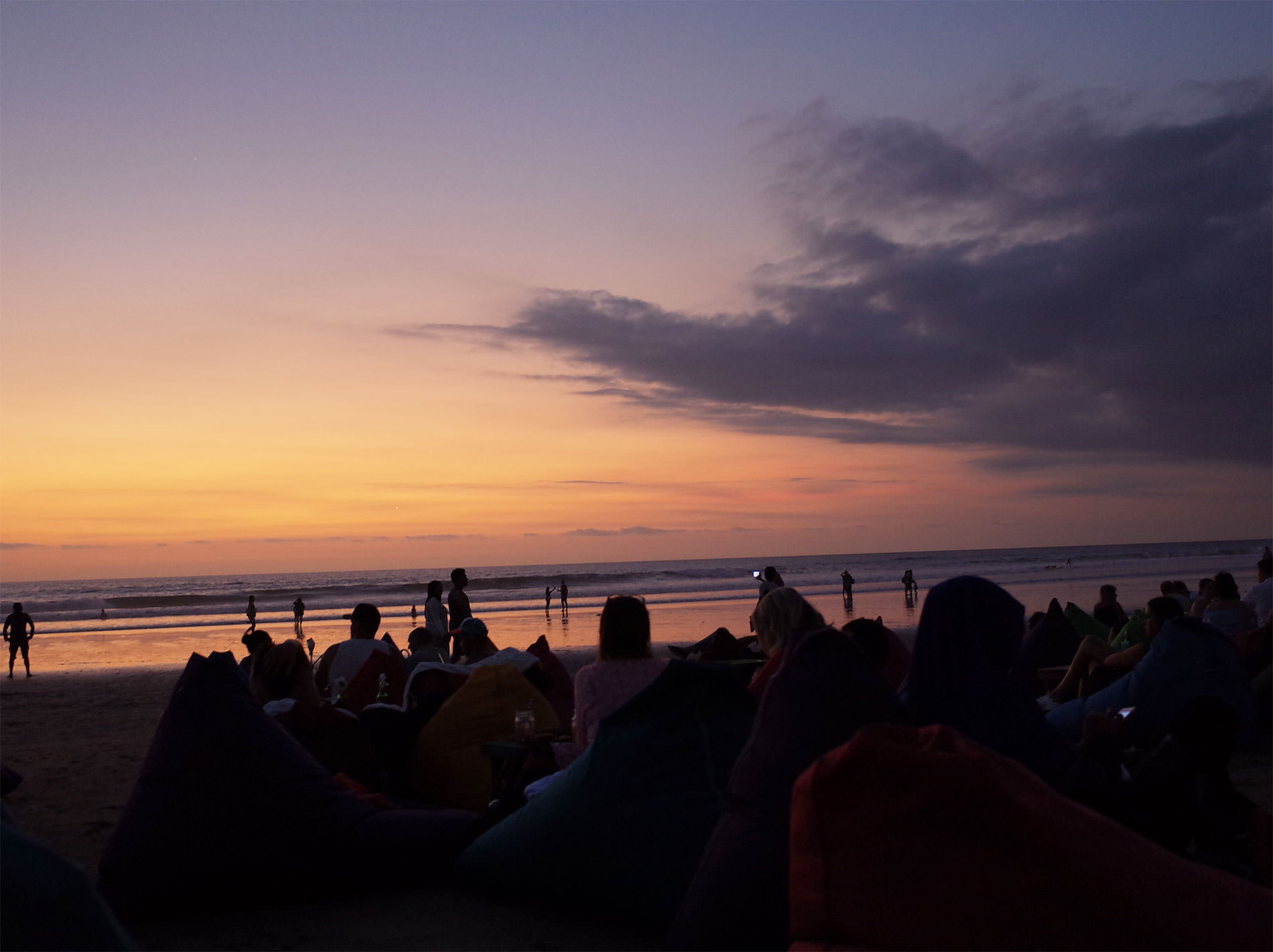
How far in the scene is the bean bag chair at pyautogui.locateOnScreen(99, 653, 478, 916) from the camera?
3.46 m

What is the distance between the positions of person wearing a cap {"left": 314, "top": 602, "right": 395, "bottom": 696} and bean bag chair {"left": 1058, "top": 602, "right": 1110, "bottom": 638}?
5.83 m

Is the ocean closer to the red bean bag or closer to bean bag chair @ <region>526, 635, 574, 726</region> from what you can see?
bean bag chair @ <region>526, 635, 574, 726</region>

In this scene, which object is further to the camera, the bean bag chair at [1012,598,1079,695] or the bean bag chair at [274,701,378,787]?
the bean bag chair at [1012,598,1079,695]

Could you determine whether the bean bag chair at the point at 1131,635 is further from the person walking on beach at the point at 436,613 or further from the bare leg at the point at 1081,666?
the person walking on beach at the point at 436,613

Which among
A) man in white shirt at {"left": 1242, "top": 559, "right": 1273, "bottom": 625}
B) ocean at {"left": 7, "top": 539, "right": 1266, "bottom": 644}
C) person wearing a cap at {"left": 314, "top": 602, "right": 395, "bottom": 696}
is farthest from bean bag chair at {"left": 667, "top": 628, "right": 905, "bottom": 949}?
ocean at {"left": 7, "top": 539, "right": 1266, "bottom": 644}

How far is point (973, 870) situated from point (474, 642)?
4.80 m

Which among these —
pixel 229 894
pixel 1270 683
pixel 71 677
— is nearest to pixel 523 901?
pixel 229 894

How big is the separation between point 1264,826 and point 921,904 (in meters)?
1.10

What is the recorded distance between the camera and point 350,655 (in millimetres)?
6609

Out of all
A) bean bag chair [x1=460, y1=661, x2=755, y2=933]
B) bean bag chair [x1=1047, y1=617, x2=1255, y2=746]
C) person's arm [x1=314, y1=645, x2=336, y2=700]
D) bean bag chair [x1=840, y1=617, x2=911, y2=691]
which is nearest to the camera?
bean bag chair [x1=460, y1=661, x2=755, y2=933]

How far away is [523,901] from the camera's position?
136 inches

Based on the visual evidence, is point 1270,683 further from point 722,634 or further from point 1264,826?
point 1264,826

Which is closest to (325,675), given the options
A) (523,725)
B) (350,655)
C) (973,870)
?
(350,655)

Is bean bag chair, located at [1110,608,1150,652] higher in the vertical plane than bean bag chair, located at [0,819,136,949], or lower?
lower
